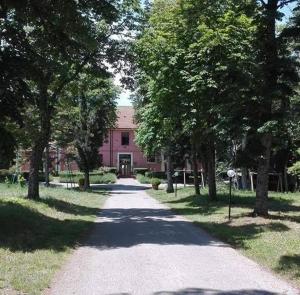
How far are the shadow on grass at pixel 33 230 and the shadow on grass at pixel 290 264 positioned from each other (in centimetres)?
490

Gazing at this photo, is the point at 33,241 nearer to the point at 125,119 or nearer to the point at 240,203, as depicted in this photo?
the point at 240,203

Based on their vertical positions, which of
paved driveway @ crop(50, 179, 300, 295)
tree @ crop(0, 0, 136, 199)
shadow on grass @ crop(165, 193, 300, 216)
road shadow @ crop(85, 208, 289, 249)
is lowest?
paved driveway @ crop(50, 179, 300, 295)

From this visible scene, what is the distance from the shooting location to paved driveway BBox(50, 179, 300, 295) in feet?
29.4

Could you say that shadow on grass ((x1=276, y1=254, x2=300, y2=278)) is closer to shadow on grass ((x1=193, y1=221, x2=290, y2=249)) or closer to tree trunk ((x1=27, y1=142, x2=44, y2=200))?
shadow on grass ((x1=193, y1=221, x2=290, y2=249))

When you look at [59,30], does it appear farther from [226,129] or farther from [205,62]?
[205,62]

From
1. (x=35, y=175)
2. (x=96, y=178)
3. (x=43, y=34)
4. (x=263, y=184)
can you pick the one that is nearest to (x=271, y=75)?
(x=263, y=184)

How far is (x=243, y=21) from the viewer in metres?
24.2

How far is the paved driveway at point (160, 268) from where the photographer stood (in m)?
8.96

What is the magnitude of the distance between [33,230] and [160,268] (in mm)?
5953

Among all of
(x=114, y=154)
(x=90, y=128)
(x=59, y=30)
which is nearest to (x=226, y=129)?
(x=59, y=30)

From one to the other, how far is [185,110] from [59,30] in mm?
13207

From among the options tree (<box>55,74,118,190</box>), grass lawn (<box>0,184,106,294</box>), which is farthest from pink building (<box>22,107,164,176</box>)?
grass lawn (<box>0,184,106,294</box>)

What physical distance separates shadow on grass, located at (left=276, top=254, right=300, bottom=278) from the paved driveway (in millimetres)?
371

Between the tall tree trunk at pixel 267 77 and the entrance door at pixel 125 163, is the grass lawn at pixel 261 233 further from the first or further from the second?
the entrance door at pixel 125 163
